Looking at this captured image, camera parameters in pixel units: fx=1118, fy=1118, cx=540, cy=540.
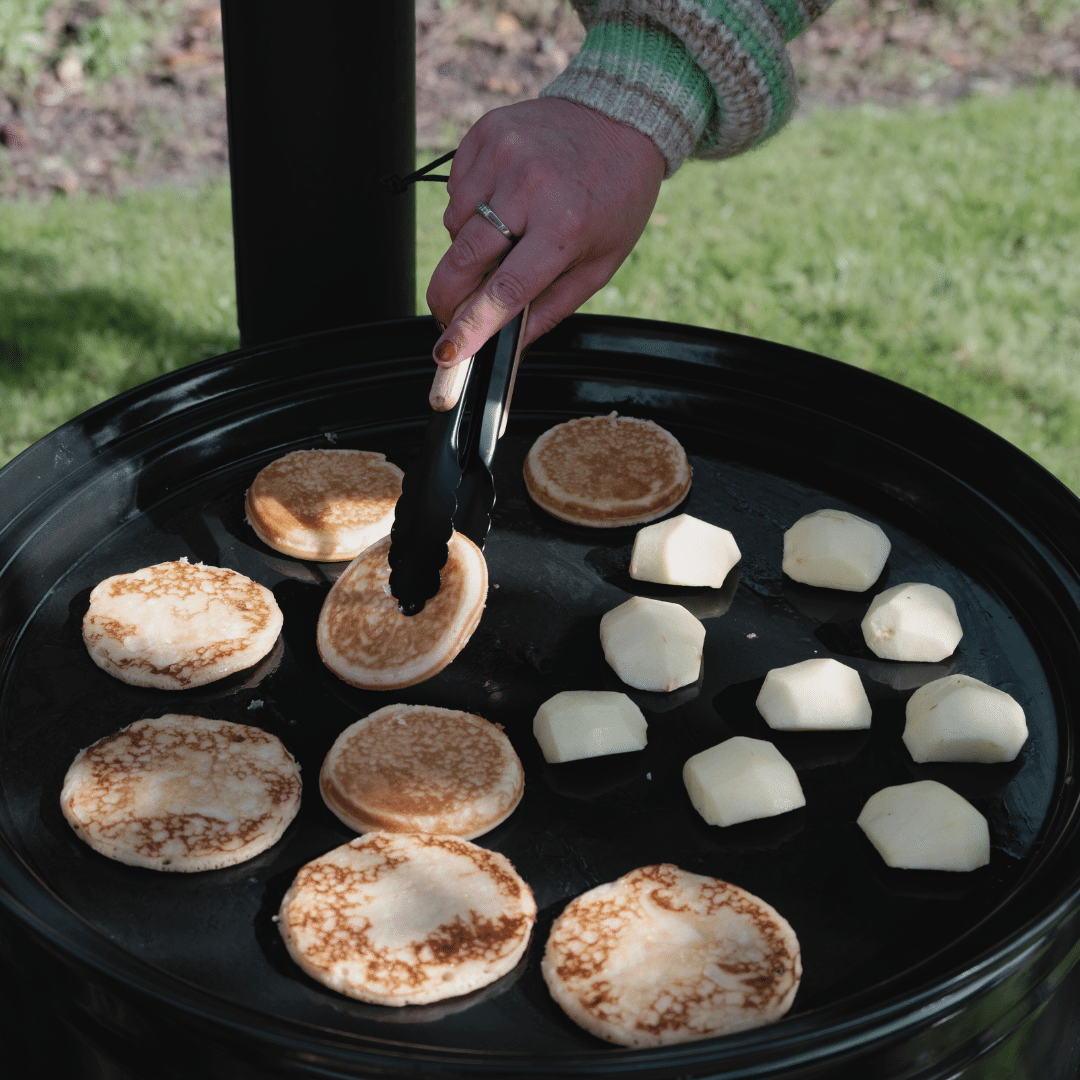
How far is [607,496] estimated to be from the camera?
2254 millimetres

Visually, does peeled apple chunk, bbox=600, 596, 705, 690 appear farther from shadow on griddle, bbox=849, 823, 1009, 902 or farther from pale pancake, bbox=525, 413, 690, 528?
shadow on griddle, bbox=849, 823, 1009, 902

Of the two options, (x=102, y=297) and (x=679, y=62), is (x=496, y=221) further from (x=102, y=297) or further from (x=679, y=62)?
(x=102, y=297)

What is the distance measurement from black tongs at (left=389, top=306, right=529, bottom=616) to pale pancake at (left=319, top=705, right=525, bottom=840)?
9.2 inches

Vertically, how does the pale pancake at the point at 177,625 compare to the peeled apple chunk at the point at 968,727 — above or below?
below

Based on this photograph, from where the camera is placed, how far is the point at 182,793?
Result: 169 centimetres

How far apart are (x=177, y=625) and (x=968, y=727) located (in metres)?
1.32

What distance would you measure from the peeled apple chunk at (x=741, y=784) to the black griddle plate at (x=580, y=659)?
0.11ft

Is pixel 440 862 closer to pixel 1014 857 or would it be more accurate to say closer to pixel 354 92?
pixel 1014 857

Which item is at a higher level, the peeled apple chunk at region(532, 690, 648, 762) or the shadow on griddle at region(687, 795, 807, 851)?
the peeled apple chunk at region(532, 690, 648, 762)

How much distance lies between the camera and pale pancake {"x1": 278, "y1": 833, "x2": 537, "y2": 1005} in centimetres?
145

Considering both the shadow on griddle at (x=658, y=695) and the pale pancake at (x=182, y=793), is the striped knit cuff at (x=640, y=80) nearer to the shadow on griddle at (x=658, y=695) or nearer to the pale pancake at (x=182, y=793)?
the shadow on griddle at (x=658, y=695)

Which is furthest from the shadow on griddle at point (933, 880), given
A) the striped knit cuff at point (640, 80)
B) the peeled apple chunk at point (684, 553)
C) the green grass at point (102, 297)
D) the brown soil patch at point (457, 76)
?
the brown soil patch at point (457, 76)

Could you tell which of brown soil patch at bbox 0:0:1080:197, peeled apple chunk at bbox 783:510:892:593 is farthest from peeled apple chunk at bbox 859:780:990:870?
brown soil patch at bbox 0:0:1080:197

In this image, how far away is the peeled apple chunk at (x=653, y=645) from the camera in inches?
74.4
